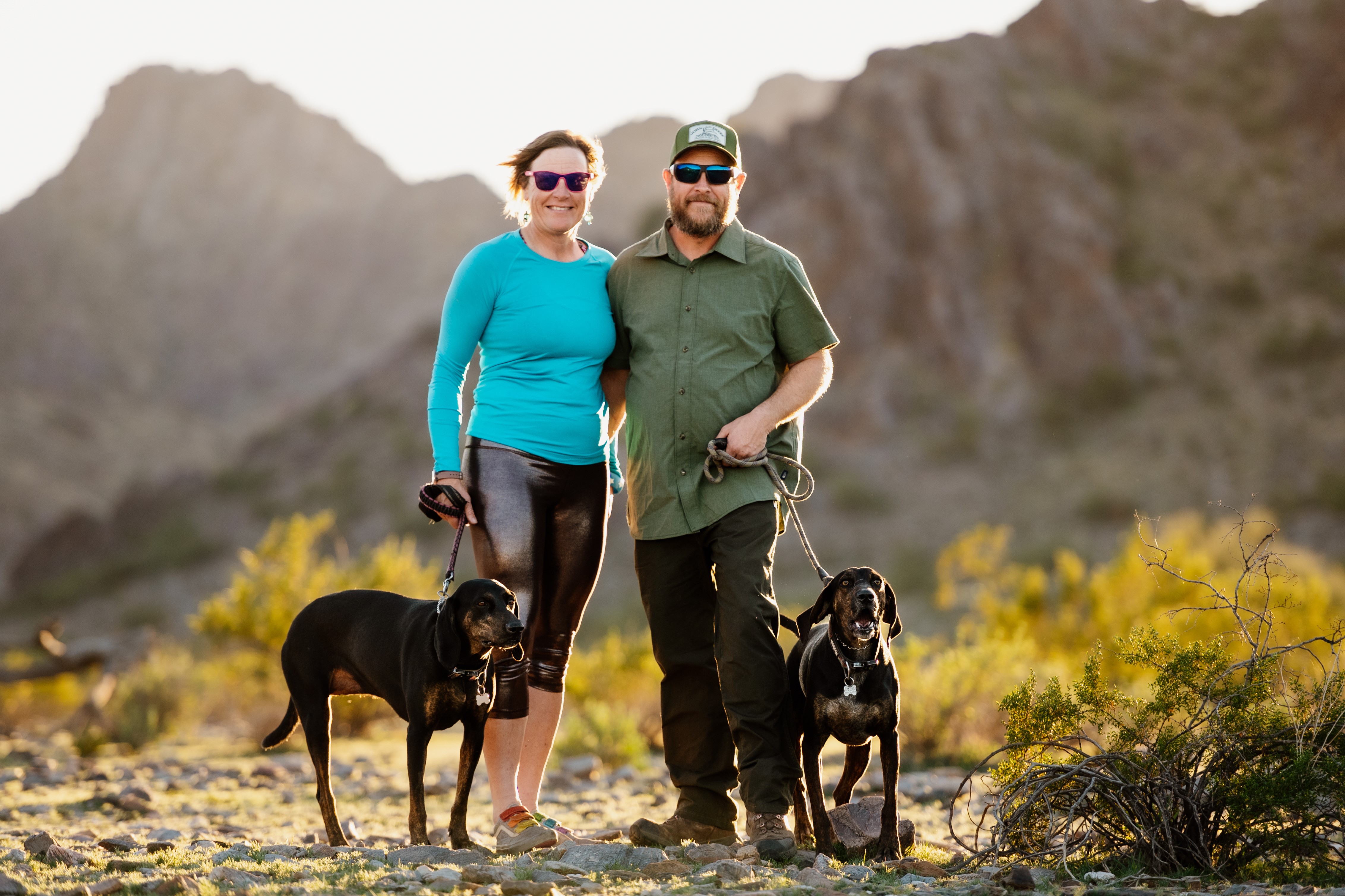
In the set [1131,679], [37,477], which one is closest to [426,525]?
[37,477]

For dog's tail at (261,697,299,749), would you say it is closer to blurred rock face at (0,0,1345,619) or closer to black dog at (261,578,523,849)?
black dog at (261,578,523,849)

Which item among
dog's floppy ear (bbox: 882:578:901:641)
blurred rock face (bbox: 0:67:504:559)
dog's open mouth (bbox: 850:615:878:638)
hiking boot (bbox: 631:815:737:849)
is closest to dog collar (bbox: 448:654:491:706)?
hiking boot (bbox: 631:815:737:849)

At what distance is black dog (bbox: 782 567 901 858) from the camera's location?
4297 millimetres

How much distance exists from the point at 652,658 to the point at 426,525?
20.9m

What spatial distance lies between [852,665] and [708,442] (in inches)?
43.5

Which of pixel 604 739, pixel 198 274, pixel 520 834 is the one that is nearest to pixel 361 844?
pixel 520 834

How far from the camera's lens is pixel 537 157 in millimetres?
4945

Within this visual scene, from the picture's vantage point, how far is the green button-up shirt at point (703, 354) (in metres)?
4.81

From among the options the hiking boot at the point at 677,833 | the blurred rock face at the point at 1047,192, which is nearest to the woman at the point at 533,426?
the hiking boot at the point at 677,833

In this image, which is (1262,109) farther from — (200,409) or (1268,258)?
(200,409)

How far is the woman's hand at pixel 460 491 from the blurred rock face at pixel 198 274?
4237 cm

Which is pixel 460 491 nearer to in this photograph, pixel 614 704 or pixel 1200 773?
pixel 1200 773

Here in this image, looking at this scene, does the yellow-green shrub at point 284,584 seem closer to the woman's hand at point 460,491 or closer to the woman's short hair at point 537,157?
the woman's hand at point 460,491

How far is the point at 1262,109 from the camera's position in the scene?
38.2m
